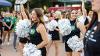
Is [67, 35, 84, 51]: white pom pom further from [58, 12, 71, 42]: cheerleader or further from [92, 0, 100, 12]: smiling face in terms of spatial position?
[92, 0, 100, 12]: smiling face

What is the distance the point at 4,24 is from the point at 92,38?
13415 mm

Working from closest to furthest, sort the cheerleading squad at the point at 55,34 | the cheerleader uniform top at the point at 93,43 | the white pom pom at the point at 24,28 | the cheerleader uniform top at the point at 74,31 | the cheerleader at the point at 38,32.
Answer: the cheerleader uniform top at the point at 93,43, the cheerleading squad at the point at 55,34, the cheerleader at the point at 38,32, the white pom pom at the point at 24,28, the cheerleader uniform top at the point at 74,31

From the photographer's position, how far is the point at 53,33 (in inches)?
508

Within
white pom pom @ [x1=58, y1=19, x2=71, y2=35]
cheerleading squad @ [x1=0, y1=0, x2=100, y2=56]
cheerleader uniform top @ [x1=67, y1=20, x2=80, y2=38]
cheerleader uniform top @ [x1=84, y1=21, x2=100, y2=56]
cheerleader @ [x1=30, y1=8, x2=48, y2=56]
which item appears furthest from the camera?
white pom pom @ [x1=58, y1=19, x2=71, y2=35]

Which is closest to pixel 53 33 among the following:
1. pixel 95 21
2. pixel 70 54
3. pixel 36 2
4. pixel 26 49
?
pixel 70 54

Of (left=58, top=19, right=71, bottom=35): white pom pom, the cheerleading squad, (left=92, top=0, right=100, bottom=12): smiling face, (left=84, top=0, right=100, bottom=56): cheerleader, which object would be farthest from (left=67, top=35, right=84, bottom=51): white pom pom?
(left=92, top=0, right=100, bottom=12): smiling face

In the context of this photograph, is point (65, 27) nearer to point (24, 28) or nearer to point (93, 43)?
point (24, 28)

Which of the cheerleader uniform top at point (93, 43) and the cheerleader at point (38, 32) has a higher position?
the cheerleader uniform top at point (93, 43)

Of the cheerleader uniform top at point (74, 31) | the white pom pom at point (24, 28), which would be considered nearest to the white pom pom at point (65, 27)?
the cheerleader uniform top at point (74, 31)

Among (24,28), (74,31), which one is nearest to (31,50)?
(24,28)

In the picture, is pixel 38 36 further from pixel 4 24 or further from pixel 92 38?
pixel 4 24

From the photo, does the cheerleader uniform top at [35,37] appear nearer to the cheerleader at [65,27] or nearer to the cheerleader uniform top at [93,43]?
the cheerleader uniform top at [93,43]

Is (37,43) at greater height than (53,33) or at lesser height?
greater

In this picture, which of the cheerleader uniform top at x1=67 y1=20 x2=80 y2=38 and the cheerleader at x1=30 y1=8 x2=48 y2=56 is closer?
the cheerleader at x1=30 y1=8 x2=48 y2=56
